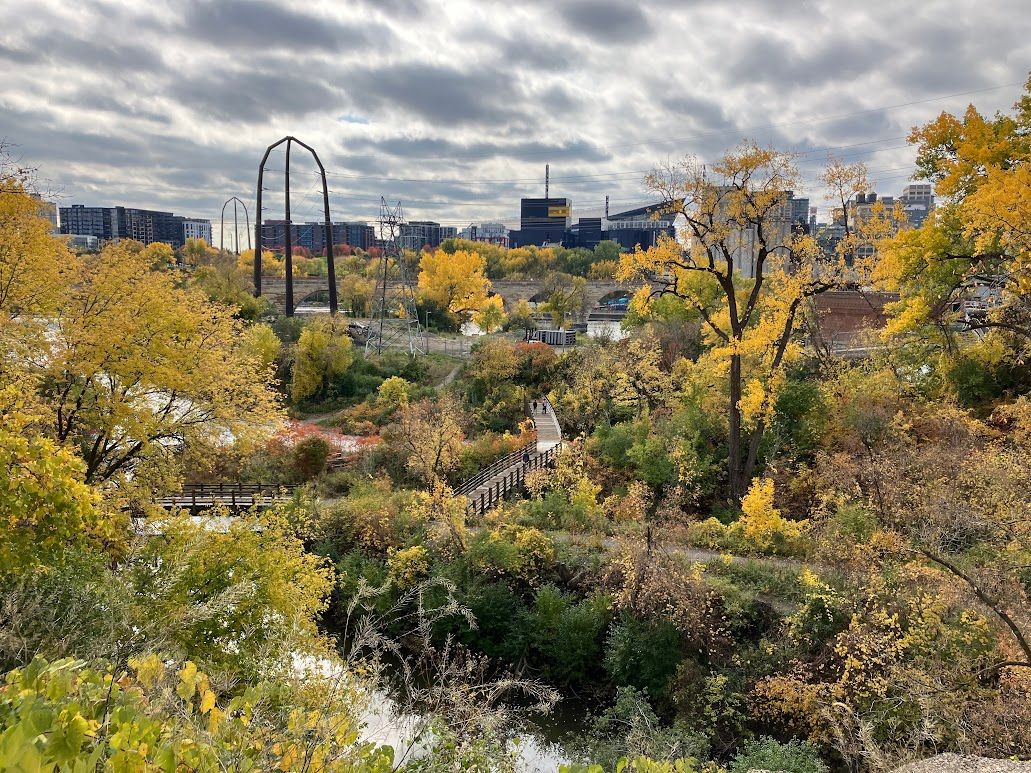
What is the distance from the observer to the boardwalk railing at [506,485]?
17922 millimetres

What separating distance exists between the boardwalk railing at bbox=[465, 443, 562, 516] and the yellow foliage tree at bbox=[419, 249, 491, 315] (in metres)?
30.1

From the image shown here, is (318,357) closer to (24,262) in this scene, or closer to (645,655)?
(24,262)

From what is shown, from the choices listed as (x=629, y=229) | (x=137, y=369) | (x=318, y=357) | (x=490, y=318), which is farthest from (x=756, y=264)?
(x=629, y=229)

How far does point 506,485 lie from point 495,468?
1610mm

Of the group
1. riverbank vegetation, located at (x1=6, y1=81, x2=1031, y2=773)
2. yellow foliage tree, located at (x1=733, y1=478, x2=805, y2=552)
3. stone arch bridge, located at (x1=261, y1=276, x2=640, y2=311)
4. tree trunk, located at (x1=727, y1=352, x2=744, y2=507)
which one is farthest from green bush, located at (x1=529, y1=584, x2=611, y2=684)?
stone arch bridge, located at (x1=261, y1=276, x2=640, y2=311)

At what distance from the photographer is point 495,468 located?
70.0 feet

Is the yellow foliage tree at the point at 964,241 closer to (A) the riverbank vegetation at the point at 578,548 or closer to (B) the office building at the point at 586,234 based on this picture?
(A) the riverbank vegetation at the point at 578,548

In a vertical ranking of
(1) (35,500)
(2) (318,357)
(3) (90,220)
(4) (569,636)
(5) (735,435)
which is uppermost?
(3) (90,220)

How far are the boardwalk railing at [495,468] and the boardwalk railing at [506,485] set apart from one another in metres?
0.20

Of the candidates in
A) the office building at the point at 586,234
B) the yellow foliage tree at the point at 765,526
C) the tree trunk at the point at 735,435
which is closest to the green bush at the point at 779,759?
the yellow foliage tree at the point at 765,526

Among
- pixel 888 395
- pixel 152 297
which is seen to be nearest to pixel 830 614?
pixel 888 395

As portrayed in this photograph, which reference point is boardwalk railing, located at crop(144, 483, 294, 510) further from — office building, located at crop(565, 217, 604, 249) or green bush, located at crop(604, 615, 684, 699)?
office building, located at crop(565, 217, 604, 249)

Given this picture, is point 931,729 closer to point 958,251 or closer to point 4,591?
point 4,591

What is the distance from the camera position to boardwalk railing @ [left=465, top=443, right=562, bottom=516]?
17.9 meters
